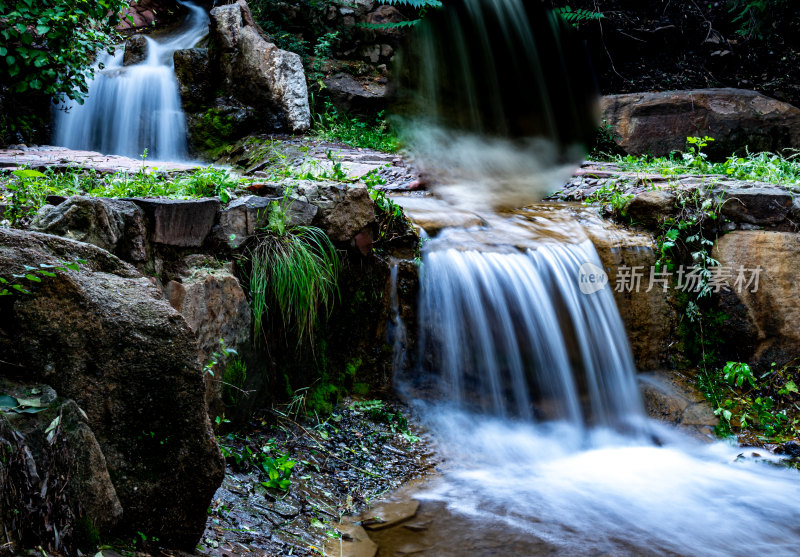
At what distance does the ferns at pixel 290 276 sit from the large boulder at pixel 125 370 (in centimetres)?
152

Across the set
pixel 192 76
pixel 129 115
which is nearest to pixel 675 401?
pixel 129 115

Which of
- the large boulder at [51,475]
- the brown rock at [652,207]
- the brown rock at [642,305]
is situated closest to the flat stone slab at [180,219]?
the large boulder at [51,475]

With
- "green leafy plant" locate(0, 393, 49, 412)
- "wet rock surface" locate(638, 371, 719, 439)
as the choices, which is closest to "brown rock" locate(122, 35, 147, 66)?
"wet rock surface" locate(638, 371, 719, 439)

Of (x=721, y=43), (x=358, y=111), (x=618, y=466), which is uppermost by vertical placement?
(x=721, y=43)

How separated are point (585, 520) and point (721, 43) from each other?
11.3 m

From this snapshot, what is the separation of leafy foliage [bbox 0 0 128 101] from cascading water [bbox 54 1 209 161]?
0.91m

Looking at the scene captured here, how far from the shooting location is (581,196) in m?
6.42

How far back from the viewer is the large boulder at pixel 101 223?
2.45 meters

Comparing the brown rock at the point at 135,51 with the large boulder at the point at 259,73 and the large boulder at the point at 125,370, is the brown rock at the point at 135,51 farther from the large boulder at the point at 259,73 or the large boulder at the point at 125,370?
the large boulder at the point at 125,370

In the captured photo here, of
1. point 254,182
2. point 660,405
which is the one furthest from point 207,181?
point 660,405

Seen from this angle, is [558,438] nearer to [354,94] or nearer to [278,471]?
[278,471]

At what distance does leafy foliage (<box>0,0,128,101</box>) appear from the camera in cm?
529

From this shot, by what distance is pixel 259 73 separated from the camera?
8.47 meters

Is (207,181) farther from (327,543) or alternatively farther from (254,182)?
(327,543)
